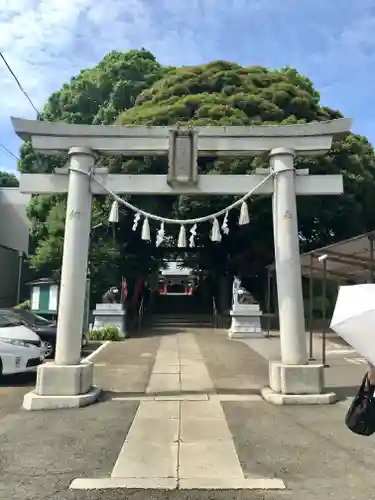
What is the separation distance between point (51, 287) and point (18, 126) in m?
9.30

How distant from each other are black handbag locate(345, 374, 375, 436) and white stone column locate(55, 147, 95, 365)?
17.9 feet

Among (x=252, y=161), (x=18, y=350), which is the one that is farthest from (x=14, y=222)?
(x=18, y=350)

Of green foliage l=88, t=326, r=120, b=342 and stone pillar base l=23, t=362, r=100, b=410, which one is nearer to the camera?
stone pillar base l=23, t=362, r=100, b=410

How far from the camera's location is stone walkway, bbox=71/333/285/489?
4.15m

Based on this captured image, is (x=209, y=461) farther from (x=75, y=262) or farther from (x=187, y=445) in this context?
(x=75, y=262)

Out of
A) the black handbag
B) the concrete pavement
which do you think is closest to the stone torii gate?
the concrete pavement

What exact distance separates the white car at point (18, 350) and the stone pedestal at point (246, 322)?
10.3 m

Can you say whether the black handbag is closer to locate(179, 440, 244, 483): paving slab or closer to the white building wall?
locate(179, 440, 244, 483): paving slab

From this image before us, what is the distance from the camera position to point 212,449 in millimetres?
5047

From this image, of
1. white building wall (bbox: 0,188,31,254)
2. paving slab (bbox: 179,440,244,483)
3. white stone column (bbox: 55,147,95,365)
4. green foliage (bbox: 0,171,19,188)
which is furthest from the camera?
green foliage (bbox: 0,171,19,188)

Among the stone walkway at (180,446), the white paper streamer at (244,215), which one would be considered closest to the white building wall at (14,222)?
the stone walkway at (180,446)

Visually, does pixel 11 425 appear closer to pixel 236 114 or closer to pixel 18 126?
pixel 18 126

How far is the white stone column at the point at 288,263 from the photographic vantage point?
7578 mm

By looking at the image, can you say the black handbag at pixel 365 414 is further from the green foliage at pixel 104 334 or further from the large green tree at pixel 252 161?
the large green tree at pixel 252 161
